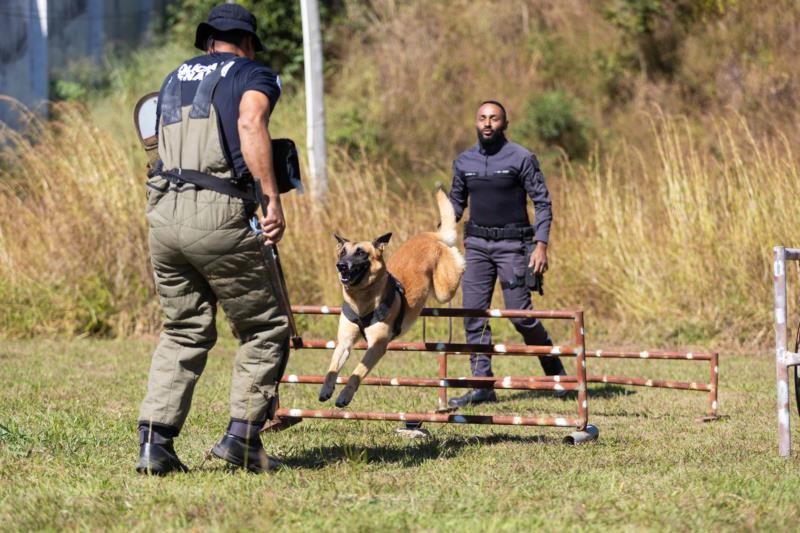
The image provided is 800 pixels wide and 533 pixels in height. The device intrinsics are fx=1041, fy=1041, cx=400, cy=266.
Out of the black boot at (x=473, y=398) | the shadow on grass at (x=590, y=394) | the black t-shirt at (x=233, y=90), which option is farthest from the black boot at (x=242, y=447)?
the shadow on grass at (x=590, y=394)

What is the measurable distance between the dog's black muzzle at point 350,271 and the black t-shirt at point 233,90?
1.07m

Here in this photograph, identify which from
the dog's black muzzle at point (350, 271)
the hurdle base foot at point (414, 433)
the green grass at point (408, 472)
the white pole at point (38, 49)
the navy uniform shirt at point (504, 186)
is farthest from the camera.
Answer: the white pole at point (38, 49)

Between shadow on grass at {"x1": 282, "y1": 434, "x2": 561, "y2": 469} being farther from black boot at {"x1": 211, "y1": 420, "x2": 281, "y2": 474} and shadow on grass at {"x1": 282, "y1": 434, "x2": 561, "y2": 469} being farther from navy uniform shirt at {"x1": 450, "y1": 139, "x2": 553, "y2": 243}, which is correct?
navy uniform shirt at {"x1": 450, "y1": 139, "x2": 553, "y2": 243}

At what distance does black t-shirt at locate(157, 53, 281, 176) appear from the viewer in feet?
14.8

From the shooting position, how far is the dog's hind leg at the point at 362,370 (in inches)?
215

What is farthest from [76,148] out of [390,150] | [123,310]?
[390,150]

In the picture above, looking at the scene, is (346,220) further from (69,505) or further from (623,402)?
(69,505)

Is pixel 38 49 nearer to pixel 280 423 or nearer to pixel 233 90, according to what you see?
pixel 280 423

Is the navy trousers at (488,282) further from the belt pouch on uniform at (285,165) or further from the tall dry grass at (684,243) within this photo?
the tall dry grass at (684,243)

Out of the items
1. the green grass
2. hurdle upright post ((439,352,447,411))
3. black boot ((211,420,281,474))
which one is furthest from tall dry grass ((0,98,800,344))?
black boot ((211,420,281,474))

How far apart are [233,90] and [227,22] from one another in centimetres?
38

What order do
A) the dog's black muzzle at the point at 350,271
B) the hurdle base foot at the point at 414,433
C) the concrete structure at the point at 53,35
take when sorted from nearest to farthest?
the dog's black muzzle at the point at 350,271, the hurdle base foot at the point at 414,433, the concrete structure at the point at 53,35

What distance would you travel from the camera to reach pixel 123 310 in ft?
37.3

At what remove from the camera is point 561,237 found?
11492 mm
